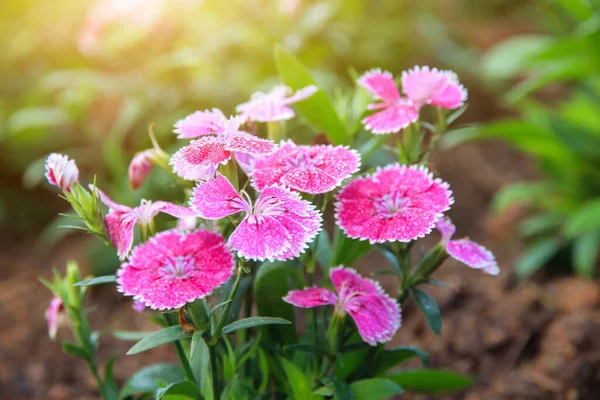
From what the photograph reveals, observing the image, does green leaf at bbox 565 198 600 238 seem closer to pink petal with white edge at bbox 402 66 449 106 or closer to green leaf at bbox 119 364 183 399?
pink petal with white edge at bbox 402 66 449 106

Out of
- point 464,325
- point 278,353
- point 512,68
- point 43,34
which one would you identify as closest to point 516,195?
point 512,68

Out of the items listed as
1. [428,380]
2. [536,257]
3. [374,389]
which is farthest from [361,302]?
[536,257]

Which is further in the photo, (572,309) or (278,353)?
(572,309)

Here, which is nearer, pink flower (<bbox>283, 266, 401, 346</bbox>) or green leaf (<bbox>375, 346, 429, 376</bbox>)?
pink flower (<bbox>283, 266, 401, 346</bbox>)

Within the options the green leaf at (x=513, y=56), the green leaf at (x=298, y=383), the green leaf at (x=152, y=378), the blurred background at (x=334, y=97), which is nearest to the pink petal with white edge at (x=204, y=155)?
the green leaf at (x=298, y=383)

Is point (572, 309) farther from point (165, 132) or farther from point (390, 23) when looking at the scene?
point (390, 23)

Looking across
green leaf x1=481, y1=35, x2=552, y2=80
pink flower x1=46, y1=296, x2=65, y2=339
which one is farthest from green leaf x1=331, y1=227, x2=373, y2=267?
green leaf x1=481, y1=35, x2=552, y2=80
